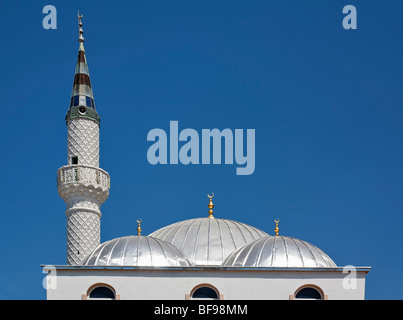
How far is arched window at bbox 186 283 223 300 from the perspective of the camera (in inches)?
559

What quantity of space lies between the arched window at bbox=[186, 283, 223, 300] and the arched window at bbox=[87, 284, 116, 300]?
4.44 ft

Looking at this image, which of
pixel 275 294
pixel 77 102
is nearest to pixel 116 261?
pixel 275 294

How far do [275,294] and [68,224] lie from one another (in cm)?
666

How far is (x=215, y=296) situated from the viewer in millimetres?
14219

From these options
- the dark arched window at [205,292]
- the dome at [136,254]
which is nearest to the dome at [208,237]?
the dome at [136,254]

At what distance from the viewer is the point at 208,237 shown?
1812cm

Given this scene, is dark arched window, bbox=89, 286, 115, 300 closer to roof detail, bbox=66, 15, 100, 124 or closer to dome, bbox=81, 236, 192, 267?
dome, bbox=81, 236, 192, 267

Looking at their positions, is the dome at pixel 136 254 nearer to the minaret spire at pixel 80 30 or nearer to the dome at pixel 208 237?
the dome at pixel 208 237

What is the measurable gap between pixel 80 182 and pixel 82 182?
46 millimetres

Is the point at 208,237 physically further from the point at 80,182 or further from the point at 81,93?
the point at 81,93

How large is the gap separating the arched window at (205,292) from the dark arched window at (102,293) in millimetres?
1353

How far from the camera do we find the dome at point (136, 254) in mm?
14617

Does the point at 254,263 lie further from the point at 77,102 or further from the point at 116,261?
the point at 77,102

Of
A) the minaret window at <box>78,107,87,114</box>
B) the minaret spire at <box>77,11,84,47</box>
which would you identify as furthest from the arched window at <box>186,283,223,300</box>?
the minaret spire at <box>77,11,84,47</box>
